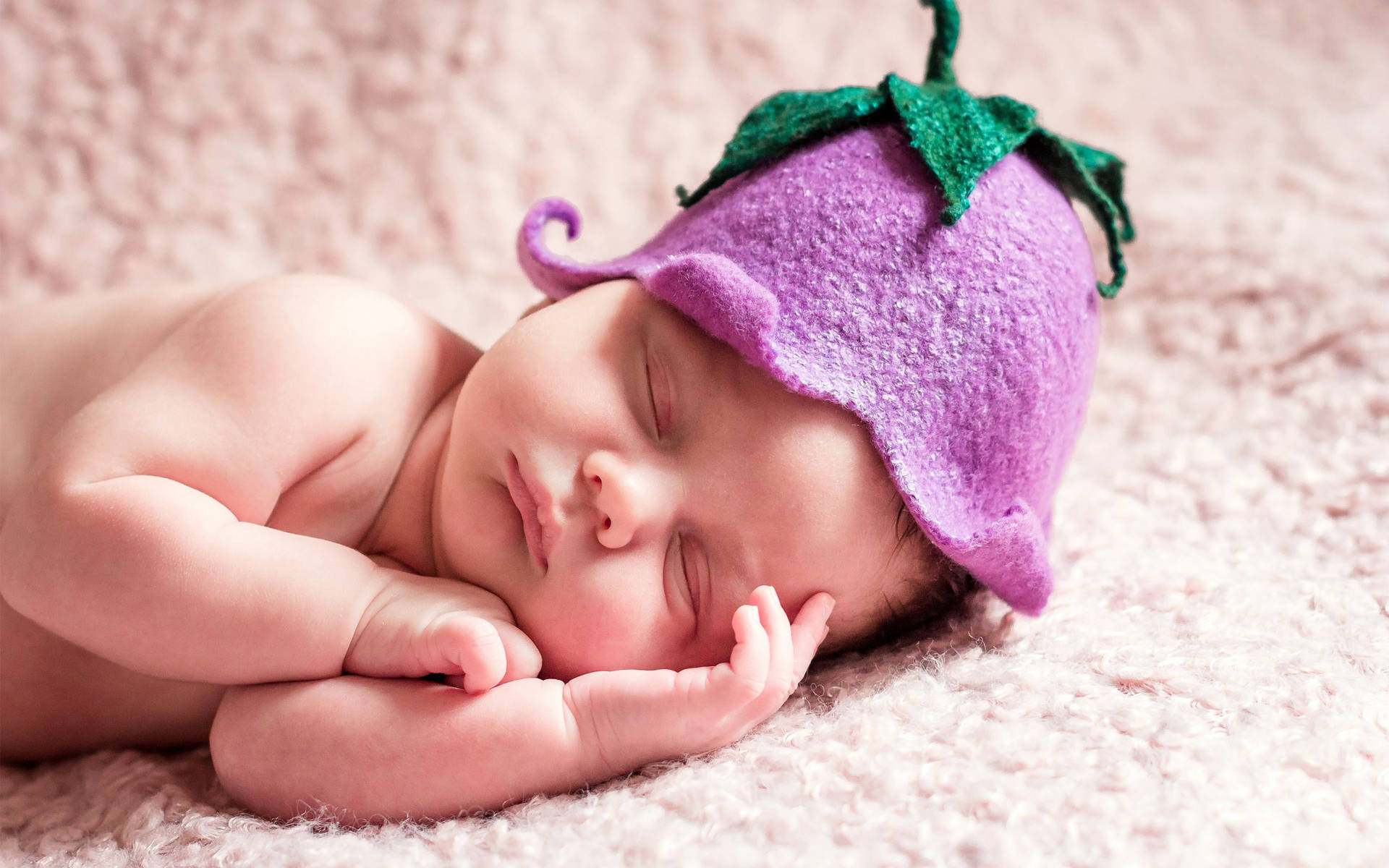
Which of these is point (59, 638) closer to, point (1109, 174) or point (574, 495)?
point (574, 495)

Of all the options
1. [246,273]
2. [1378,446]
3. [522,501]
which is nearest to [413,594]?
[522,501]

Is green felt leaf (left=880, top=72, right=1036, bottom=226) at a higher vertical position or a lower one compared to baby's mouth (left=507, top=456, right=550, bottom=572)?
higher

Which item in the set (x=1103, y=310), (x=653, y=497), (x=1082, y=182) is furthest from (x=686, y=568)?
(x=1103, y=310)

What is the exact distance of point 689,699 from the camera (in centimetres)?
98

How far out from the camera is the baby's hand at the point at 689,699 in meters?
0.98

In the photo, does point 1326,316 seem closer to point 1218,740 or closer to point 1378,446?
point 1378,446

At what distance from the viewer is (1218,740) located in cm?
90

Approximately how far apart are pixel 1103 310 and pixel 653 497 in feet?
3.64

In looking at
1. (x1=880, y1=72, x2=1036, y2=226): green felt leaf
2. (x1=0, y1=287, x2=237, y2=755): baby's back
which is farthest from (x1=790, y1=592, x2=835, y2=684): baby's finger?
(x1=0, y1=287, x2=237, y2=755): baby's back

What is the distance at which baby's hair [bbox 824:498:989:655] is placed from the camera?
1.14 meters

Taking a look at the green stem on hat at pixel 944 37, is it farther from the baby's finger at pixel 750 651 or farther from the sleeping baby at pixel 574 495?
the baby's finger at pixel 750 651

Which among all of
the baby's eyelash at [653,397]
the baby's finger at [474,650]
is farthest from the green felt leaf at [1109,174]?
the baby's finger at [474,650]

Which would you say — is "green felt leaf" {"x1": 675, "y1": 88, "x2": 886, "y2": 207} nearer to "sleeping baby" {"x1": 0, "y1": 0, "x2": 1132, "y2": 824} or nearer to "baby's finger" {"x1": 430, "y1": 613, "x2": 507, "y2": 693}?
"sleeping baby" {"x1": 0, "y1": 0, "x2": 1132, "y2": 824}

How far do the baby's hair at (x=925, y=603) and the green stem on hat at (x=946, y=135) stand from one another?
325mm
